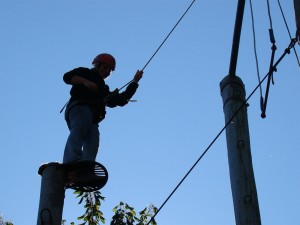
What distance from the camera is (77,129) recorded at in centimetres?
460

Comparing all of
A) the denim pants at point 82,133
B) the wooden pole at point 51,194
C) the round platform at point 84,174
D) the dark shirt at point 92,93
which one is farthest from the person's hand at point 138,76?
the wooden pole at point 51,194

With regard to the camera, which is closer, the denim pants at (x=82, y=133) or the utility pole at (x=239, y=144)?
the utility pole at (x=239, y=144)

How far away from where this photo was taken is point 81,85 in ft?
15.9

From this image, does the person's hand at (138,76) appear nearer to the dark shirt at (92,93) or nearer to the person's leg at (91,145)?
the dark shirt at (92,93)

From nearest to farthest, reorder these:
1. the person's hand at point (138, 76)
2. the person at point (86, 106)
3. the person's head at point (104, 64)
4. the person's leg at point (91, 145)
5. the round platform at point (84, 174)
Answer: the round platform at point (84, 174), the person at point (86, 106), the person's leg at point (91, 145), the person's head at point (104, 64), the person's hand at point (138, 76)

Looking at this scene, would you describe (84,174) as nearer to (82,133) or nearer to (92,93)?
(82,133)

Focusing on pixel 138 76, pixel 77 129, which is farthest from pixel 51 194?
pixel 138 76

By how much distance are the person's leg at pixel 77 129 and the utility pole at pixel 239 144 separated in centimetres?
118

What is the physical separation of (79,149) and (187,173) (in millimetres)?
866

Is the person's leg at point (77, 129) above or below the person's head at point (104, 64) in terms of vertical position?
below

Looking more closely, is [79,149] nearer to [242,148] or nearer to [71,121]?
[71,121]

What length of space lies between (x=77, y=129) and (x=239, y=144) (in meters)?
1.32

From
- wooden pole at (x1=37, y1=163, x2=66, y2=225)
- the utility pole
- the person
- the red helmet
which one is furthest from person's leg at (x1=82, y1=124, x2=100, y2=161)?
the utility pole

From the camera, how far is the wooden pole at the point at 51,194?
3.49m
